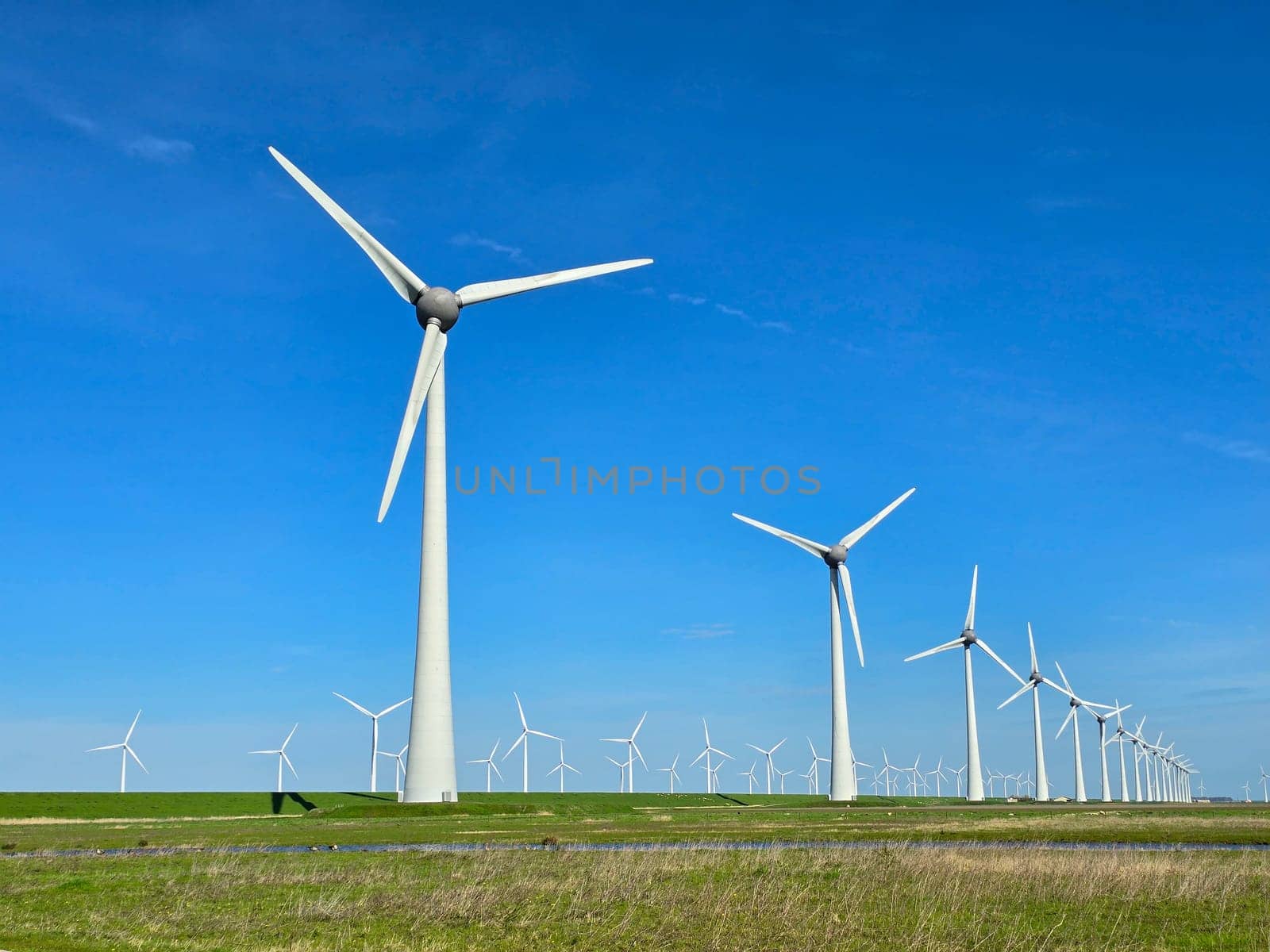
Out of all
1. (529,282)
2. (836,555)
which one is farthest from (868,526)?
(529,282)

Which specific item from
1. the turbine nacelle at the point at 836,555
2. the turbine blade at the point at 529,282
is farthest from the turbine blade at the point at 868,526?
the turbine blade at the point at 529,282

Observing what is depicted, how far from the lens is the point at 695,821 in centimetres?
7525

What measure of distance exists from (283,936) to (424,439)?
6387 centimetres

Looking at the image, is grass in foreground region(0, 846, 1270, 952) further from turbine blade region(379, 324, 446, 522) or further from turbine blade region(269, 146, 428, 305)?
turbine blade region(269, 146, 428, 305)

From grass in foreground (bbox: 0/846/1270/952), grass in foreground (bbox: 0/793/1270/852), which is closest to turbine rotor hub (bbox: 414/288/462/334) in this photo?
grass in foreground (bbox: 0/793/1270/852)

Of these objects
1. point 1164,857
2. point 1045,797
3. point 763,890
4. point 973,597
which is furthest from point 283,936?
point 1045,797

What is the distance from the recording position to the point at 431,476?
3342 inches

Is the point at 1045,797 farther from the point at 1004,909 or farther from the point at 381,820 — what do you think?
the point at 1004,909

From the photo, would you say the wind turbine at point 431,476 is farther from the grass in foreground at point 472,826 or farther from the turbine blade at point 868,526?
the turbine blade at point 868,526

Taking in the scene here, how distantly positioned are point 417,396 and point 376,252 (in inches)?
542

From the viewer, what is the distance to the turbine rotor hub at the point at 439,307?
8644 cm

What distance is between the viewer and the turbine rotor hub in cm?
8644

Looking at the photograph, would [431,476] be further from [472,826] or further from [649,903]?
[649,903]

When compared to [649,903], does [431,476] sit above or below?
above
